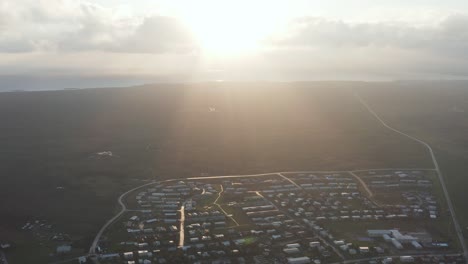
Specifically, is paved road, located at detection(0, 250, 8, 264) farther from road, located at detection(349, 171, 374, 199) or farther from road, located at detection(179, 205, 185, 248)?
road, located at detection(349, 171, 374, 199)

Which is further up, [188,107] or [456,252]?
[188,107]

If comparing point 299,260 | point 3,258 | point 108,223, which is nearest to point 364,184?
point 299,260

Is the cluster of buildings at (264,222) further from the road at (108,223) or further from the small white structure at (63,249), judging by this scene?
the small white structure at (63,249)

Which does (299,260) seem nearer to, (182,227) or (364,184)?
(182,227)

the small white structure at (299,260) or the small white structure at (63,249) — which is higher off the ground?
the small white structure at (63,249)

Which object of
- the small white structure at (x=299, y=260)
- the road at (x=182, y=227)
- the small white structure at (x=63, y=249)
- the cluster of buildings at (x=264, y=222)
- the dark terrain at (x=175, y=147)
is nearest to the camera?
the small white structure at (x=299, y=260)

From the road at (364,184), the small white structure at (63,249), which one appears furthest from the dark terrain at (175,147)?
the road at (364,184)

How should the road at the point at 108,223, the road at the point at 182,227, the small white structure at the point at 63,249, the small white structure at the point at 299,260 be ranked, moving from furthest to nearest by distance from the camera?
the road at the point at 182,227 → the road at the point at 108,223 → the small white structure at the point at 63,249 → the small white structure at the point at 299,260

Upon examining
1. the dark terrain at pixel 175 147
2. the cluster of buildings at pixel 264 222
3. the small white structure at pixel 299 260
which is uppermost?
the dark terrain at pixel 175 147

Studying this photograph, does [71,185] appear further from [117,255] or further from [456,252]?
[456,252]

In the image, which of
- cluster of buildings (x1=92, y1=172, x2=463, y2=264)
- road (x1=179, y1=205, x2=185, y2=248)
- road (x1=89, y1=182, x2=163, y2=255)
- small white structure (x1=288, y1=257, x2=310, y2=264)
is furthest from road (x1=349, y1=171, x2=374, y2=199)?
road (x1=89, y1=182, x2=163, y2=255)

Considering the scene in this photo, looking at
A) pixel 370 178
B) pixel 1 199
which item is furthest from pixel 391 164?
pixel 1 199
